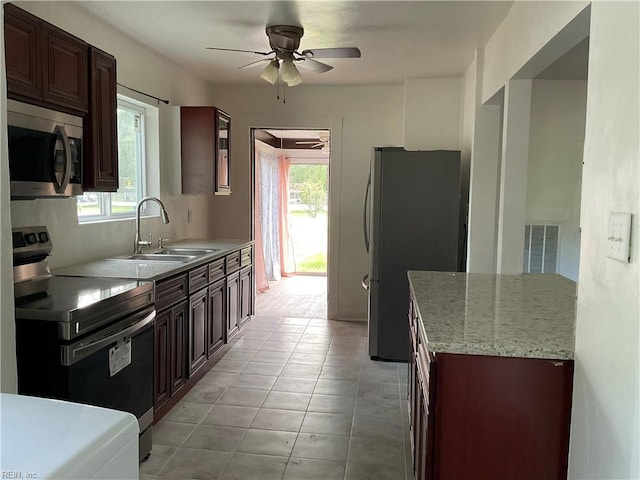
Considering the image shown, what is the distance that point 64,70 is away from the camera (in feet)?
8.00

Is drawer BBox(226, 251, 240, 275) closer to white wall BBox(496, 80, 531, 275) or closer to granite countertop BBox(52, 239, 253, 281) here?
granite countertop BBox(52, 239, 253, 281)

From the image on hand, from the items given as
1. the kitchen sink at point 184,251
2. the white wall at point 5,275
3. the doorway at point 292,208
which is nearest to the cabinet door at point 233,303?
the kitchen sink at point 184,251

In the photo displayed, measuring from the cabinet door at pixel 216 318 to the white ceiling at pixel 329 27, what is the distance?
1807mm

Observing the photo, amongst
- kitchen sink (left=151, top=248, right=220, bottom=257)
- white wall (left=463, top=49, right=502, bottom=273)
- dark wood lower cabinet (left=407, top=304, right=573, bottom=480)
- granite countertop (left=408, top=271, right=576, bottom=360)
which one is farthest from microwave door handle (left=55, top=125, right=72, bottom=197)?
white wall (left=463, top=49, right=502, bottom=273)

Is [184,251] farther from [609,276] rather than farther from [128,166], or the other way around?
[609,276]

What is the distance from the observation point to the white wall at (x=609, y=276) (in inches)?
44.8

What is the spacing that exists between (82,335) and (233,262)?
2144 millimetres

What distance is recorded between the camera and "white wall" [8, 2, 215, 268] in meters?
2.81

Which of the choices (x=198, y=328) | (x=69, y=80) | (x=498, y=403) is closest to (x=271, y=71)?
(x=69, y=80)

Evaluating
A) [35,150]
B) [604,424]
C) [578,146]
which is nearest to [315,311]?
[578,146]

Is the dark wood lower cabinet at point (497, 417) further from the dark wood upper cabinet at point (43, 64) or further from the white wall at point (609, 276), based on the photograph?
the dark wood upper cabinet at point (43, 64)

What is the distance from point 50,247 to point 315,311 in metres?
3.54

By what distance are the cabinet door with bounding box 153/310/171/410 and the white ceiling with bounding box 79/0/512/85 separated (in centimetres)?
187

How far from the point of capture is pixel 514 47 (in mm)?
2895
